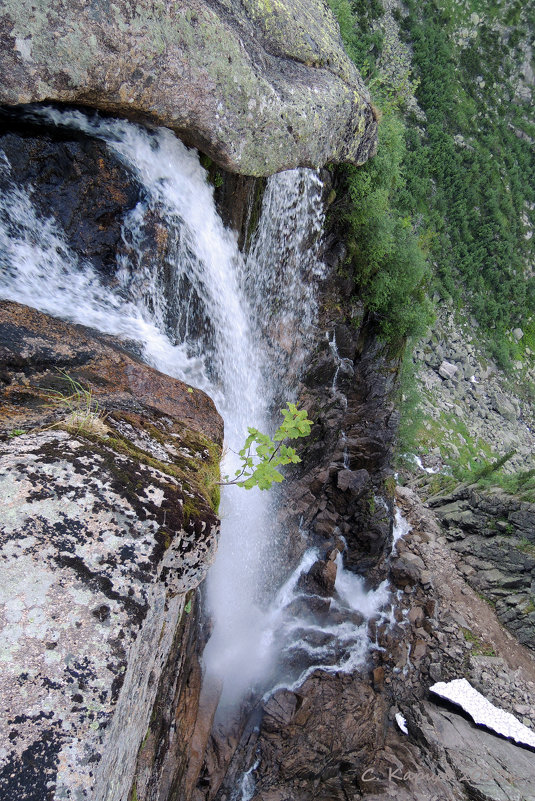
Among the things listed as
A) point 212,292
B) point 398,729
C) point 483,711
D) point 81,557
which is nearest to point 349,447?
point 398,729

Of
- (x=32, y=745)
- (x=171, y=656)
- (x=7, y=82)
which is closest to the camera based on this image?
(x=32, y=745)

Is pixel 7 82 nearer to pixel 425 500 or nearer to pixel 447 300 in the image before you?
pixel 425 500

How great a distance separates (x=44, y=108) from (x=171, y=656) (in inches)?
259

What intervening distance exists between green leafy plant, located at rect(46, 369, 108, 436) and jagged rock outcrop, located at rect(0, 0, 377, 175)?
109 inches

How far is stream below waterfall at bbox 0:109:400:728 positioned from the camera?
5.55 metres

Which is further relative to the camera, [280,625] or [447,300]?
[447,300]

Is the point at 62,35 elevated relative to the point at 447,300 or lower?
elevated

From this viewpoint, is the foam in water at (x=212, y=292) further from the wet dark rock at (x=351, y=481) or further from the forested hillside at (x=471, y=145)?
the forested hillside at (x=471, y=145)

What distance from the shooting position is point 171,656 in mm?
5457

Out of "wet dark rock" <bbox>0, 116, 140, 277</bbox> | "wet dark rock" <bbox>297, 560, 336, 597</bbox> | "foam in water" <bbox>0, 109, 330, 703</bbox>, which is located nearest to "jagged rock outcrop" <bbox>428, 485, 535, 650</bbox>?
"wet dark rock" <bbox>297, 560, 336, 597</bbox>

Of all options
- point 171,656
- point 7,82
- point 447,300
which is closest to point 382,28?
point 447,300

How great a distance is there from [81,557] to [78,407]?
5.43ft

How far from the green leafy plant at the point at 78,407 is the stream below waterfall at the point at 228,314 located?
4.71 feet

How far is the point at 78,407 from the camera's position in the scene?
13.1 feet
